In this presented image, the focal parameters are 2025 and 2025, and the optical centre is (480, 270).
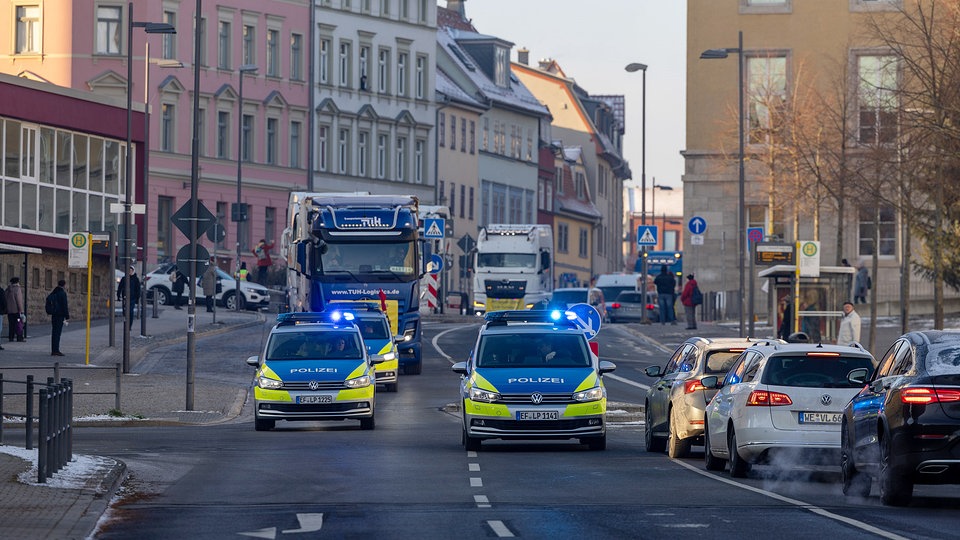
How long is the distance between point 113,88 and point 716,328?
3170 centimetres

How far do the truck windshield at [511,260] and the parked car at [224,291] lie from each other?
27.8 ft

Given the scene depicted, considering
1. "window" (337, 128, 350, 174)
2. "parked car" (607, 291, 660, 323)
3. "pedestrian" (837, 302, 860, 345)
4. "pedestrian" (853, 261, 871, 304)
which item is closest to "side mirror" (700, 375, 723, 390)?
"pedestrian" (837, 302, 860, 345)

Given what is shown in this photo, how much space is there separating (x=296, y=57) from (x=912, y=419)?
78.9 m

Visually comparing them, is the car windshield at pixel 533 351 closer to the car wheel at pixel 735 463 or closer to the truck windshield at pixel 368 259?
the car wheel at pixel 735 463

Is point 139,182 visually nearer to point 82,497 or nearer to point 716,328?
point 716,328

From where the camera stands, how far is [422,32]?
102438 mm

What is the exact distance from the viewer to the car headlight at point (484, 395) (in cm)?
2491

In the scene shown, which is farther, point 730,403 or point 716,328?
point 716,328

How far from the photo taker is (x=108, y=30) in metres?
83.8

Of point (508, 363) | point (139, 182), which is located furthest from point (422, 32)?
point (508, 363)

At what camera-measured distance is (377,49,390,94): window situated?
9950cm

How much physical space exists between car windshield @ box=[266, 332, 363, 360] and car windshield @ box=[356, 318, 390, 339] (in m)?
8.07

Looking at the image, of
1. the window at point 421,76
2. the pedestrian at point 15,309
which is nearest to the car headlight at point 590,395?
the pedestrian at point 15,309

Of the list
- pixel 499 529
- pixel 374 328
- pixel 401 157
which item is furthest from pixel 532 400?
pixel 401 157
